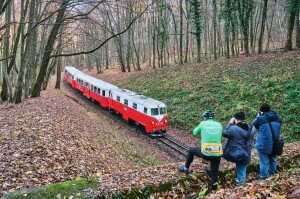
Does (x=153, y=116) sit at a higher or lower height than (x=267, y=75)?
lower

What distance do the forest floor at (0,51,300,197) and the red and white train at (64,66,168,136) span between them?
0.84 m

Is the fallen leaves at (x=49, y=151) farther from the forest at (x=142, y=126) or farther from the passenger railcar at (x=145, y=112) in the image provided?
the passenger railcar at (x=145, y=112)

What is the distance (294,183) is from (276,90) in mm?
16443

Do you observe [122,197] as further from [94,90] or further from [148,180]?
[94,90]

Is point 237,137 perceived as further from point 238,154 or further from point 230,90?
point 230,90

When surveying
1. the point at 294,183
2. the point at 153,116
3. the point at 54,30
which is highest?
the point at 54,30

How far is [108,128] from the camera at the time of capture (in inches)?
749

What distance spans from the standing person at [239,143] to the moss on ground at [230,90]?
10483mm

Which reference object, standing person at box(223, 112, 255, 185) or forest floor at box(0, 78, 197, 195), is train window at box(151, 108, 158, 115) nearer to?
forest floor at box(0, 78, 197, 195)

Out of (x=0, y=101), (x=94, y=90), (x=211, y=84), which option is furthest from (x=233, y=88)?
(x=0, y=101)

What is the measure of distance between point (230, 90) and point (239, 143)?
17.1 m

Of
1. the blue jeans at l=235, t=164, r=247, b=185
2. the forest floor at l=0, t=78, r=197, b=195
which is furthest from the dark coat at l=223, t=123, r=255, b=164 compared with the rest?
the forest floor at l=0, t=78, r=197, b=195

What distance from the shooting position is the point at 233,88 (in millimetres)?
23109

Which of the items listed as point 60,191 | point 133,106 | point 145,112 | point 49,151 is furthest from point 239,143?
point 133,106
